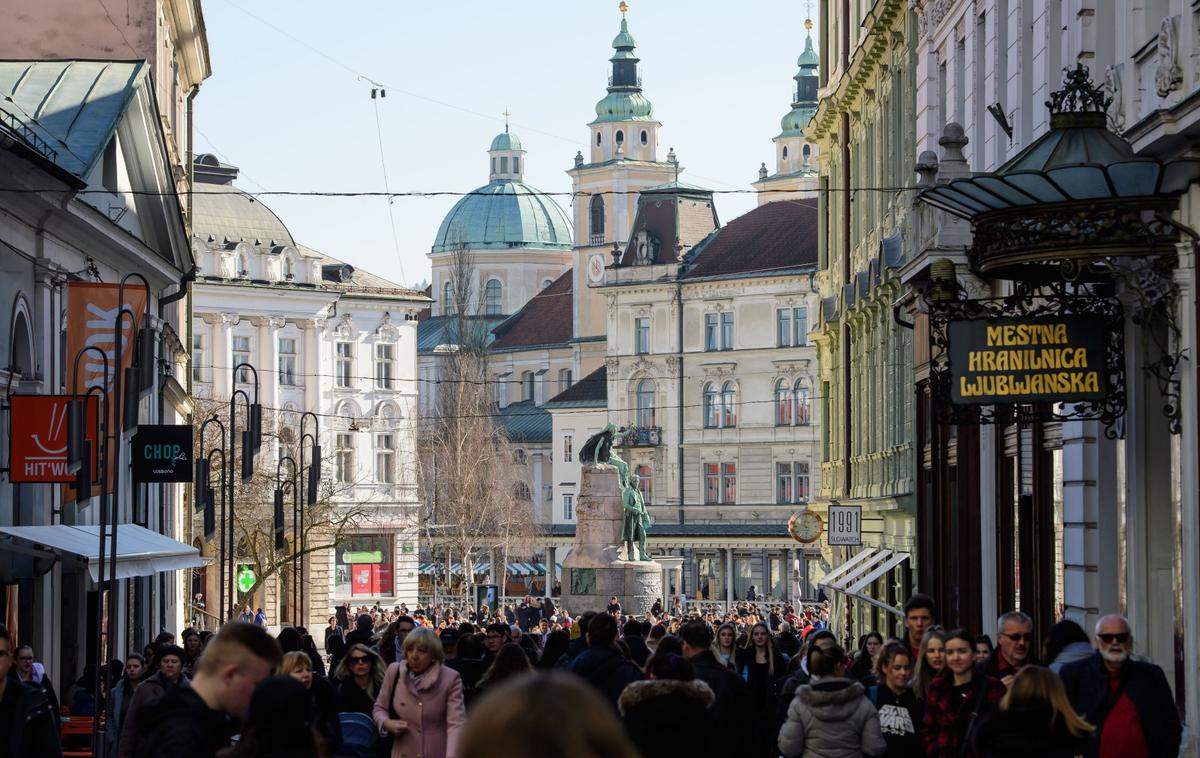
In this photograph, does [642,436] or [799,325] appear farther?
[642,436]

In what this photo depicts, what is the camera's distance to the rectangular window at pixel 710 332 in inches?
4456

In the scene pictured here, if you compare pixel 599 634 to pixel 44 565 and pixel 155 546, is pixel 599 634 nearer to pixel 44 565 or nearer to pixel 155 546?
pixel 44 565

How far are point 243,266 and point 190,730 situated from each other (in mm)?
79433

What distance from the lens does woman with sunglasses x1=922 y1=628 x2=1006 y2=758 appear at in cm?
1185

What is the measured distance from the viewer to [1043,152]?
1703 cm

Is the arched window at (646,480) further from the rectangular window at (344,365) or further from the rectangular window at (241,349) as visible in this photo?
the rectangular window at (241,349)

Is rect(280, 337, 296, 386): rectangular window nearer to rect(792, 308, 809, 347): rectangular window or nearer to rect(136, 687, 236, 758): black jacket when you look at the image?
rect(792, 308, 809, 347): rectangular window

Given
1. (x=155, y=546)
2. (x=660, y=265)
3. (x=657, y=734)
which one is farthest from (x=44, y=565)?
(x=660, y=265)

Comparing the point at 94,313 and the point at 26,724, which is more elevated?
the point at 94,313

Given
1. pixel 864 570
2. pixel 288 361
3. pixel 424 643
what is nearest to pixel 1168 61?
pixel 424 643

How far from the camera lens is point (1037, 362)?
17.8 metres

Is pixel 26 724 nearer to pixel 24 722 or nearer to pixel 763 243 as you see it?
pixel 24 722

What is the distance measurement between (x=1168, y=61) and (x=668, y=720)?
25.5ft

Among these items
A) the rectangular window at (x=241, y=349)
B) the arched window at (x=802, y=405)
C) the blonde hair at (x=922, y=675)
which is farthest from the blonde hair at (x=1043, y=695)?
the arched window at (x=802, y=405)
